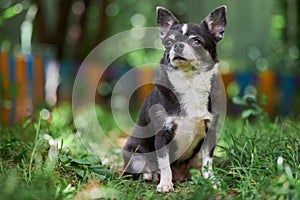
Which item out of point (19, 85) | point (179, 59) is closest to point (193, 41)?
point (179, 59)

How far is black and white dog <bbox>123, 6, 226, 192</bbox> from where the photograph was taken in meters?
3.46

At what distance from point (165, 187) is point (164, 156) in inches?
8.3

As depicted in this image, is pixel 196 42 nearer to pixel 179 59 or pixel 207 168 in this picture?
pixel 179 59

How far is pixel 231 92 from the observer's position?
28.4 feet

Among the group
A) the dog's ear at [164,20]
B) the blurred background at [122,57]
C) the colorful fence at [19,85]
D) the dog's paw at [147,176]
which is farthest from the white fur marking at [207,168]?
the blurred background at [122,57]

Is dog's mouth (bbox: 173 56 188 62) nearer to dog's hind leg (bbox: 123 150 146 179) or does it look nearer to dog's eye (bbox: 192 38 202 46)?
dog's eye (bbox: 192 38 202 46)

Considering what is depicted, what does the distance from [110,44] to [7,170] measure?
695 centimetres

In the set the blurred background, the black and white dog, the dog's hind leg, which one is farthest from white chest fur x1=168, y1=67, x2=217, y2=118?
the blurred background

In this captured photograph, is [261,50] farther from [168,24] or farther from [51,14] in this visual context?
[168,24]

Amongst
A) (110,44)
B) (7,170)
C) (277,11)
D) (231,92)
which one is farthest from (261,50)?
(7,170)

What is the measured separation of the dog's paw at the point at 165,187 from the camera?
3355 mm

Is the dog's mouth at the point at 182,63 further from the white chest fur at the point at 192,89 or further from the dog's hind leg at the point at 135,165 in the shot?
the dog's hind leg at the point at 135,165

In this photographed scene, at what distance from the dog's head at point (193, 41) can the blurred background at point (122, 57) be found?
348 centimetres

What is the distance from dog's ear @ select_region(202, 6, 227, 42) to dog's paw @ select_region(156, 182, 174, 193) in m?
1.03
